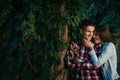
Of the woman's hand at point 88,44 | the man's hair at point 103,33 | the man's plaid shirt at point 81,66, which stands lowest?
the man's plaid shirt at point 81,66

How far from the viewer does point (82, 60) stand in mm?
4246

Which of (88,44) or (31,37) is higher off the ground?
(31,37)

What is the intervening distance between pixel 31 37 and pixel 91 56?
2.57 feet

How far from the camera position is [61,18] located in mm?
4012

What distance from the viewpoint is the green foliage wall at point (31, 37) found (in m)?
3.93

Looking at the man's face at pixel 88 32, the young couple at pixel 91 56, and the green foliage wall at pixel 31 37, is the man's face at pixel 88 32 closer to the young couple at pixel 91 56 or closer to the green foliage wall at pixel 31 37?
the young couple at pixel 91 56

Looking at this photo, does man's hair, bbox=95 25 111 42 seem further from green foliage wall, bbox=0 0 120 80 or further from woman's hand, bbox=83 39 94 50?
green foliage wall, bbox=0 0 120 80

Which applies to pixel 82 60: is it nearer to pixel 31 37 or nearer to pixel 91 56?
pixel 91 56

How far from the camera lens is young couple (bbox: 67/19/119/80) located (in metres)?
4.24

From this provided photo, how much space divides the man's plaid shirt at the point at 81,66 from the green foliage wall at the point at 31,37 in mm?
302

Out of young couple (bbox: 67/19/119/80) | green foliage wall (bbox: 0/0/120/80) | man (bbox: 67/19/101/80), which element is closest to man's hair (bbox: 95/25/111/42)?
young couple (bbox: 67/19/119/80)

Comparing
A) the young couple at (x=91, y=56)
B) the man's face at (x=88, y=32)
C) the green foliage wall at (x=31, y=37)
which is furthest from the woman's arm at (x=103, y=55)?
the green foliage wall at (x=31, y=37)

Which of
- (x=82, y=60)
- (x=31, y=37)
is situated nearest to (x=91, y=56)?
(x=82, y=60)

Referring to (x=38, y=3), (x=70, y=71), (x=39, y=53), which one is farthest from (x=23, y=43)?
(x=70, y=71)
